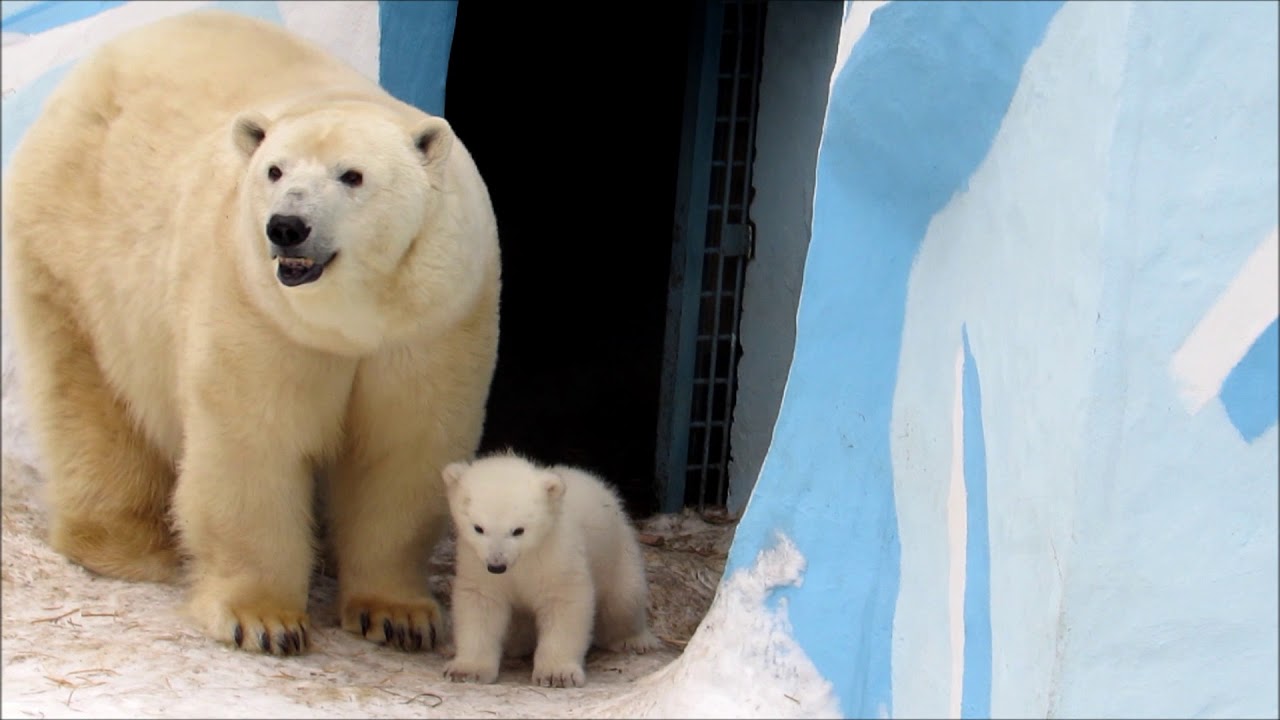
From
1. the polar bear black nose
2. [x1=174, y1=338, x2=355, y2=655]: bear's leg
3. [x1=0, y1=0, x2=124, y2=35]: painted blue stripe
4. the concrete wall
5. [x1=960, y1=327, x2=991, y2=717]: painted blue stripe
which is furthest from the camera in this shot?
the concrete wall

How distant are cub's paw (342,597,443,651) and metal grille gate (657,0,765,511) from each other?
2028 mm

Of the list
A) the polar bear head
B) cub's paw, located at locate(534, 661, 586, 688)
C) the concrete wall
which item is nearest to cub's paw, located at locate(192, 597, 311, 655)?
cub's paw, located at locate(534, 661, 586, 688)

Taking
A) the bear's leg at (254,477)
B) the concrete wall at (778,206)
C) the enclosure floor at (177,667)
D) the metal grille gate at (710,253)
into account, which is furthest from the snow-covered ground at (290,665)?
the metal grille gate at (710,253)

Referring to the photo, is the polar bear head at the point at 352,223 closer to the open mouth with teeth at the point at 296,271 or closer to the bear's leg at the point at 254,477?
the open mouth with teeth at the point at 296,271

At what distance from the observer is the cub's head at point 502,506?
3.90m

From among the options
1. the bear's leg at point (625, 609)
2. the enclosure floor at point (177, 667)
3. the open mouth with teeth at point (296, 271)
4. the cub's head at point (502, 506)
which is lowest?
the enclosure floor at point (177, 667)

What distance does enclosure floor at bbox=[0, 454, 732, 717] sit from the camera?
3.67m

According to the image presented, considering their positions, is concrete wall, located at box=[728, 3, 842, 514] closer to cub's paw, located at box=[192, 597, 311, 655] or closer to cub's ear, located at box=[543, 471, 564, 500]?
cub's ear, located at box=[543, 471, 564, 500]

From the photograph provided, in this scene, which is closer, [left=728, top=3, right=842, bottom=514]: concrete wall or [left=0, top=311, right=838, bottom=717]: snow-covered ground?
[left=0, top=311, right=838, bottom=717]: snow-covered ground

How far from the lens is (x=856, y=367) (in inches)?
136

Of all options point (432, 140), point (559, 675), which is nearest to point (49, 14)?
point (432, 140)

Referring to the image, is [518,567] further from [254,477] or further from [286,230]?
[286,230]

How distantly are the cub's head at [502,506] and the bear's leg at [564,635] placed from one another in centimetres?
15

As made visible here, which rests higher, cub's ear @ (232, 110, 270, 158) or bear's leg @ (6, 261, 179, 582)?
cub's ear @ (232, 110, 270, 158)
